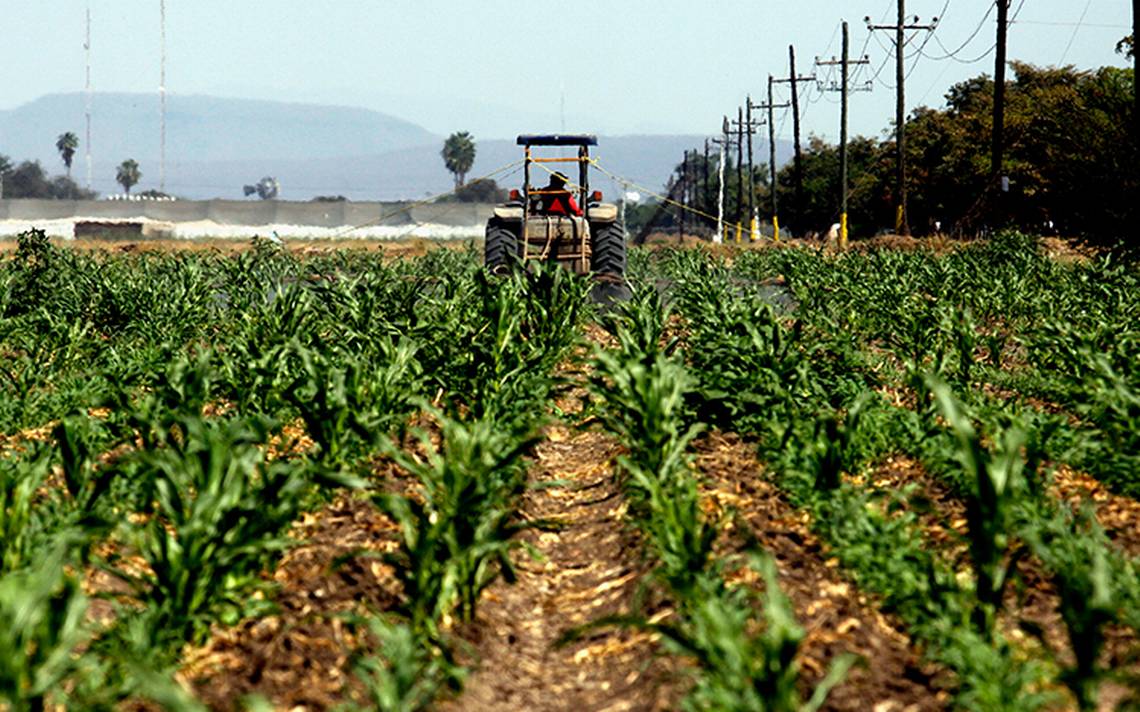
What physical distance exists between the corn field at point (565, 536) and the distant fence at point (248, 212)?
67097 mm

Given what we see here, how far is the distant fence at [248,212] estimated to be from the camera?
252ft

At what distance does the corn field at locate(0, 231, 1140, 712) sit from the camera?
4.64 metres

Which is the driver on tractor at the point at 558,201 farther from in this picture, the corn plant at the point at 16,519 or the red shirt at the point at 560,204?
the corn plant at the point at 16,519

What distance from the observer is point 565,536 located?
25.3 ft

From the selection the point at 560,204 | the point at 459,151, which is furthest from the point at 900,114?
the point at 459,151

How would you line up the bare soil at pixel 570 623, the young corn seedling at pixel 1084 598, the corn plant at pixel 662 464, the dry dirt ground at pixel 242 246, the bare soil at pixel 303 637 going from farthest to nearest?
the dry dirt ground at pixel 242 246, the corn plant at pixel 662 464, the bare soil at pixel 570 623, the bare soil at pixel 303 637, the young corn seedling at pixel 1084 598

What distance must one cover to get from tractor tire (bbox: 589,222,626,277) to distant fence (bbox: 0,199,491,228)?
56266 millimetres

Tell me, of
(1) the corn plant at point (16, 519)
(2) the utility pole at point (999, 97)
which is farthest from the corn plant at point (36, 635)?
(2) the utility pole at point (999, 97)

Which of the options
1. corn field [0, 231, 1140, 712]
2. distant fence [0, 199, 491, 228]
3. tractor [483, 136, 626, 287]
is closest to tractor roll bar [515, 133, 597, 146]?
tractor [483, 136, 626, 287]

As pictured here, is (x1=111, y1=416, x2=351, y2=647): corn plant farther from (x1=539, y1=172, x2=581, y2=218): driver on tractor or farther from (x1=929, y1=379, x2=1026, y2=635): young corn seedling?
(x1=539, y1=172, x2=581, y2=218): driver on tractor

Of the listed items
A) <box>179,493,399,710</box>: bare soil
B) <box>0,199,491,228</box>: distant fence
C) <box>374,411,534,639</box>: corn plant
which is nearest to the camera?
<box>179,493,399,710</box>: bare soil

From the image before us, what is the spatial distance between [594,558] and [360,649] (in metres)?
2.10

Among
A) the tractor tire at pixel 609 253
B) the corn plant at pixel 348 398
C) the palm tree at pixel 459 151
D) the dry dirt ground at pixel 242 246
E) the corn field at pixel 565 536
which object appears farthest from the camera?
the palm tree at pixel 459 151

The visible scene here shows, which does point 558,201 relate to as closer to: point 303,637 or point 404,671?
point 303,637
